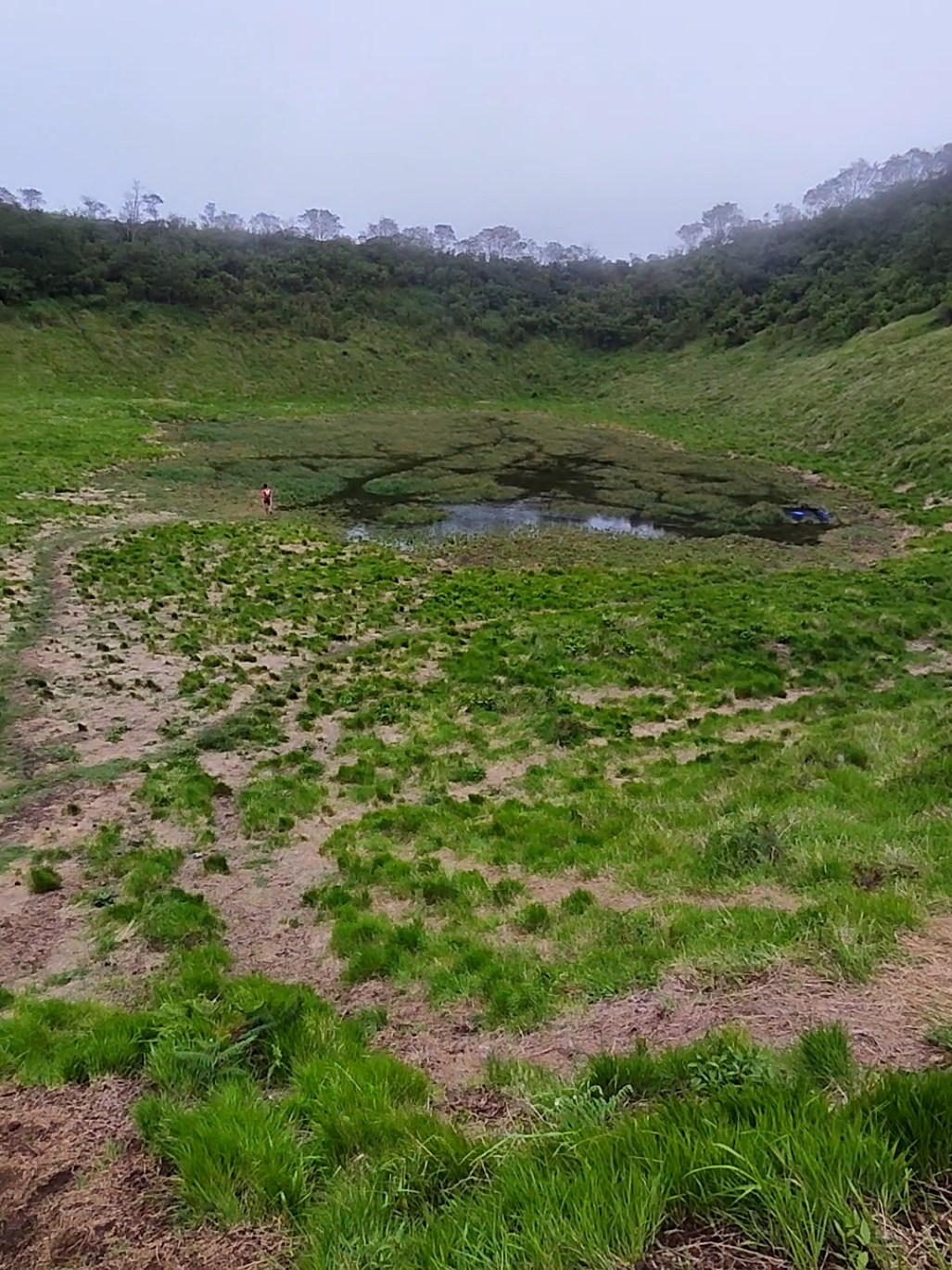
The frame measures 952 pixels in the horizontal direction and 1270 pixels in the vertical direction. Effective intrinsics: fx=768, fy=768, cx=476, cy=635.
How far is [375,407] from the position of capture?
8150 cm

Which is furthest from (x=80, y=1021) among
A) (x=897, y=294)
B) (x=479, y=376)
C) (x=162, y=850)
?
(x=479, y=376)

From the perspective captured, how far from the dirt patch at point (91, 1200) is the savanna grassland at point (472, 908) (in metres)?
0.02

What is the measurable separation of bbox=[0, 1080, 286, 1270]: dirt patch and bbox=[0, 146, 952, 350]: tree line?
254 ft

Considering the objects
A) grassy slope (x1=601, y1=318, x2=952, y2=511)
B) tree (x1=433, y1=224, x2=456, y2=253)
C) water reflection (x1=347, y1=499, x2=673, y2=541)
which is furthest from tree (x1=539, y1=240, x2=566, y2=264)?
water reflection (x1=347, y1=499, x2=673, y2=541)

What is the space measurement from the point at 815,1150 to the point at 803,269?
124m

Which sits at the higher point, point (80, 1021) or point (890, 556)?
point (890, 556)

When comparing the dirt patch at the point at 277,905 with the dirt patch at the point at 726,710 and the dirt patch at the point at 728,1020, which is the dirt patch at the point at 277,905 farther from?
the dirt patch at the point at 726,710

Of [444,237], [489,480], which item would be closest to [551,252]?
[444,237]

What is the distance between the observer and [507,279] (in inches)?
5133

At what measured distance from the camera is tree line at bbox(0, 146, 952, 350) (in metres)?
88.2

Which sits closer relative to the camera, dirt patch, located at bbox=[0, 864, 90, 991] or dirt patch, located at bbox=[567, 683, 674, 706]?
dirt patch, located at bbox=[0, 864, 90, 991]

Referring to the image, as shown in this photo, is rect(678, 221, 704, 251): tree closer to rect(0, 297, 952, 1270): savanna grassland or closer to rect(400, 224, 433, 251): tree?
rect(400, 224, 433, 251): tree

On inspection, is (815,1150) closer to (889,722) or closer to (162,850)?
(162,850)

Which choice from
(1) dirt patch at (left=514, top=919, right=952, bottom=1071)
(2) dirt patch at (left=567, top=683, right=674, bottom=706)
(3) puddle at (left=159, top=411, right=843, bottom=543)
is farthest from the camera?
(3) puddle at (left=159, top=411, right=843, bottom=543)
